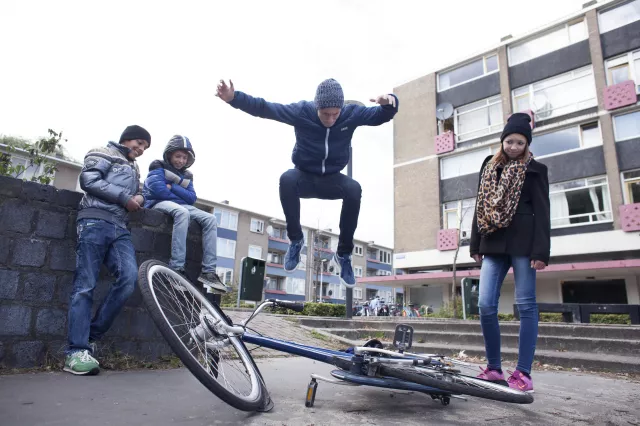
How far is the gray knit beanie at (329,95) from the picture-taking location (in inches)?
136

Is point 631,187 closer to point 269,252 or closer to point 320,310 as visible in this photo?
point 320,310

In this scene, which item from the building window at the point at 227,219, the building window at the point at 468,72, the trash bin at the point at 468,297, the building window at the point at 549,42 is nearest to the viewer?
the trash bin at the point at 468,297

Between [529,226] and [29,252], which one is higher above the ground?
[529,226]

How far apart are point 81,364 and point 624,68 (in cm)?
2568

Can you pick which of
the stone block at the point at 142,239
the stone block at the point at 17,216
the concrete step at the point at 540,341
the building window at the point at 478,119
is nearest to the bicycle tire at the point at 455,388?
the stone block at the point at 142,239

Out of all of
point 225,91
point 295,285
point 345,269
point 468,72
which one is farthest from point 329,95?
point 295,285

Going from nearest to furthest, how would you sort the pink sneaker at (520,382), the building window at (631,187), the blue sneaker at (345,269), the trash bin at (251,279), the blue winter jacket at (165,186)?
the pink sneaker at (520,382)
the blue sneaker at (345,269)
the blue winter jacket at (165,186)
the trash bin at (251,279)
the building window at (631,187)

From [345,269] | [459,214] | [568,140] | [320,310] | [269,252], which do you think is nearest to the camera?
[345,269]

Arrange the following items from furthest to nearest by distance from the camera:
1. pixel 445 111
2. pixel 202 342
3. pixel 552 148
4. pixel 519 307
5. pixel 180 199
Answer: pixel 445 111, pixel 552 148, pixel 180 199, pixel 519 307, pixel 202 342

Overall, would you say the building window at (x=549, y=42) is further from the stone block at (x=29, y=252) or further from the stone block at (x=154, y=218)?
the stone block at (x=29, y=252)

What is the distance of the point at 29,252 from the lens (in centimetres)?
341

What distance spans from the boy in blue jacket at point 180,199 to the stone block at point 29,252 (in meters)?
1.04

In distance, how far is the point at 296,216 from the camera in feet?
12.7

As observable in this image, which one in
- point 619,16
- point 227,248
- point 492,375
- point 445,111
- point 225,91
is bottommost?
point 492,375
